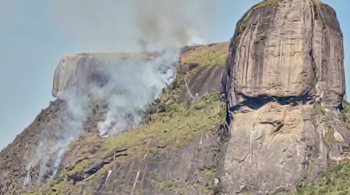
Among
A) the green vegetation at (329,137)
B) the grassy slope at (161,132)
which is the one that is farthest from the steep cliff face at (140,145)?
the green vegetation at (329,137)

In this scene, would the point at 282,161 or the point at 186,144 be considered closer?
the point at 282,161

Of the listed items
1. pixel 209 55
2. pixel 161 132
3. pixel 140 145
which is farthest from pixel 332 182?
pixel 209 55

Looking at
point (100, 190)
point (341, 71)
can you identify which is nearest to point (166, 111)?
point (100, 190)

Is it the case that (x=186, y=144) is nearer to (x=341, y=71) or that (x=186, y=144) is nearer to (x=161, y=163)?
(x=161, y=163)

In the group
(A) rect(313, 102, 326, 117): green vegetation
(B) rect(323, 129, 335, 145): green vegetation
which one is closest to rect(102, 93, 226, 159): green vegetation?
(A) rect(313, 102, 326, 117): green vegetation

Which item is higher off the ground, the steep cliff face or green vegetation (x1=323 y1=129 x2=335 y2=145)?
the steep cliff face

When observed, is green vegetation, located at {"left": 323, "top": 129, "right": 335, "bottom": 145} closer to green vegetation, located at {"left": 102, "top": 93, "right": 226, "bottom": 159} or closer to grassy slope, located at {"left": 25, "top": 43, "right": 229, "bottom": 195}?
grassy slope, located at {"left": 25, "top": 43, "right": 229, "bottom": 195}
